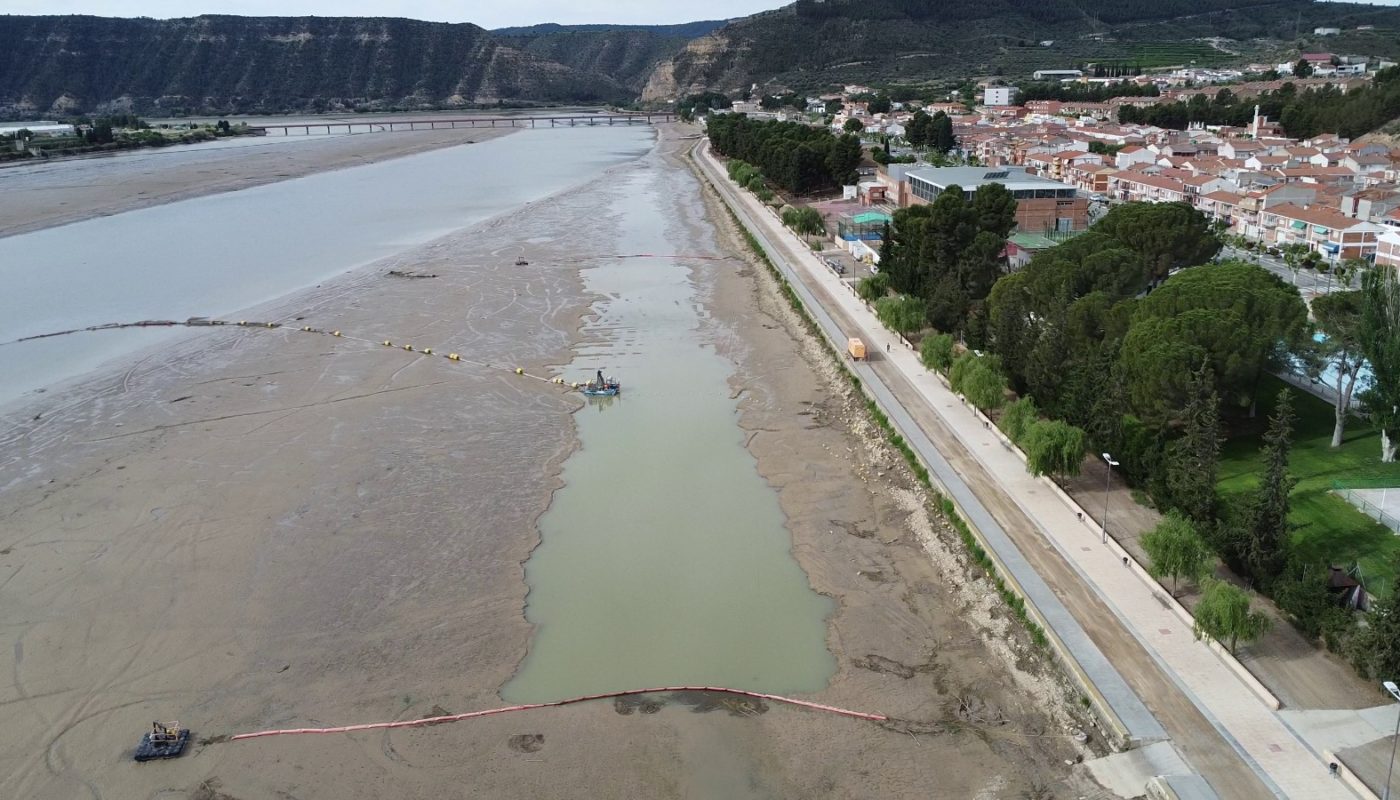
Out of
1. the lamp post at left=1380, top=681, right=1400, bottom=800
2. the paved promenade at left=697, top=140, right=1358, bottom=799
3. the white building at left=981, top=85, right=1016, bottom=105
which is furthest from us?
the white building at left=981, top=85, right=1016, bottom=105

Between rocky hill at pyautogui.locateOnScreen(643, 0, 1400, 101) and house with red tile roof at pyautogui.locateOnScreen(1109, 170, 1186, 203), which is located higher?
rocky hill at pyautogui.locateOnScreen(643, 0, 1400, 101)

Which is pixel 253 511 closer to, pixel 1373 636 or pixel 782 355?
pixel 782 355

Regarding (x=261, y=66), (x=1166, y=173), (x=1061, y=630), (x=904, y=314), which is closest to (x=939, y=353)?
(x=904, y=314)

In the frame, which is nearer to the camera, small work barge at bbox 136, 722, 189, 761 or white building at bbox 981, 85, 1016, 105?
small work barge at bbox 136, 722, 189, 761

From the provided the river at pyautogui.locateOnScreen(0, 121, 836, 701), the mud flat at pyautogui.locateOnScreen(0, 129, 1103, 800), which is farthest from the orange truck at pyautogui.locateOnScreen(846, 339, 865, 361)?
the river at pyautogui.locateOnScreen(0, 121, 836, 701)

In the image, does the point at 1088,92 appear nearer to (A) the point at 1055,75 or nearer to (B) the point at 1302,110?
(A) the point at 1055,75

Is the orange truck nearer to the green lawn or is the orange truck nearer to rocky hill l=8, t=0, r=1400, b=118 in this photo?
the green lawn

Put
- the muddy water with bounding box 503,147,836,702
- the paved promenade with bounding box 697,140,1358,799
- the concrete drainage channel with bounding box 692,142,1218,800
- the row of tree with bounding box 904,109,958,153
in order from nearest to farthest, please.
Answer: the paved promenade with bounding box 697,140,1358,799 → the concrete drainage channel with bounding box 692,142,1218,800 → the muddy water with bounding box 503,147,836,702 → the row of tree with bounding box 904,109,958,153

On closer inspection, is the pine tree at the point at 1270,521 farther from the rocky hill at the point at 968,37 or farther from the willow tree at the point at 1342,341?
the rocky hill at the point at 968,37
